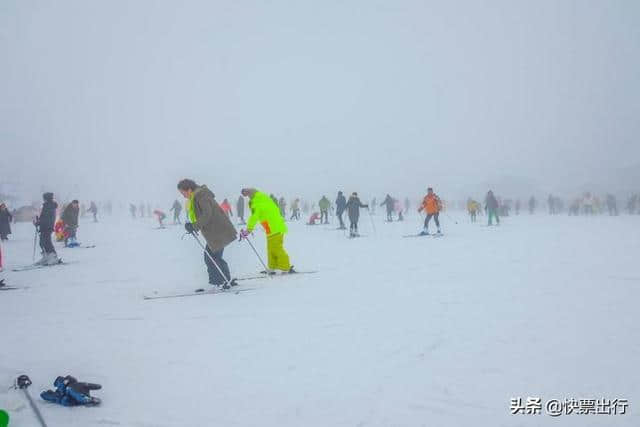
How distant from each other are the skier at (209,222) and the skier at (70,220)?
10.8 metres

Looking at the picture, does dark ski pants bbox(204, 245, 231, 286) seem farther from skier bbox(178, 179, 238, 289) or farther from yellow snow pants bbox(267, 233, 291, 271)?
yellow snow pants bbox(267, 233, 291, 271)

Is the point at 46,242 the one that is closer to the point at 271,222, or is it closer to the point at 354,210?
the point at 271,222

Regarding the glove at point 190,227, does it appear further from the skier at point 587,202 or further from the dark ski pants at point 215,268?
the skier at point 587,202

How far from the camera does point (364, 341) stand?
413 centimetres

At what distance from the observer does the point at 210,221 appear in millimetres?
7160

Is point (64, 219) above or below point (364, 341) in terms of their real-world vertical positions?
above

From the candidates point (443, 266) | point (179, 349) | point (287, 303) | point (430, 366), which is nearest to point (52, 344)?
point (179, 349)

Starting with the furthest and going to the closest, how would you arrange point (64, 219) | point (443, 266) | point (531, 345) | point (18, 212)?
point (18, 212) < point (64, 219) < point (443, 266) < point (531, 345)

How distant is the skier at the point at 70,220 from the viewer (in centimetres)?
1584

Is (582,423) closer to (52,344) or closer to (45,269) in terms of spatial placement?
(52,344)

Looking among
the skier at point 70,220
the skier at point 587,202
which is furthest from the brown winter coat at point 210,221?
the skier at point 587,202

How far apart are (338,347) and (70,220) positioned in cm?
1521

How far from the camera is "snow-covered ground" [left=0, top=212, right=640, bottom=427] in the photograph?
2828 millimetres

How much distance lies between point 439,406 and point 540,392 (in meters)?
0.76
